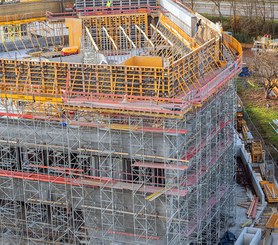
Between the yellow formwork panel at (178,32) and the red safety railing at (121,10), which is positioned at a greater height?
the red safety railing at (121,10)

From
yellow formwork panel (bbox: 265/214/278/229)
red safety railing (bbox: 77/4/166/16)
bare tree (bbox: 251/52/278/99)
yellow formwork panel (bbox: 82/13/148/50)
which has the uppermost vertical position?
red safety railing (bbox: 77/4/166/16)

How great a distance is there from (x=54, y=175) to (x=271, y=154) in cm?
2097

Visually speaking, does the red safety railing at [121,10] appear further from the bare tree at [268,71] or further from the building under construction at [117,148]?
the bare tree at [268,71]

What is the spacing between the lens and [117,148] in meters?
29.0

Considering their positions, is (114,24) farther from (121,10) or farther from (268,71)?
(268,71)

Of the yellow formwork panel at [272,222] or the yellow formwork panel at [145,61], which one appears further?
the yellow formwork panel at [272,222]

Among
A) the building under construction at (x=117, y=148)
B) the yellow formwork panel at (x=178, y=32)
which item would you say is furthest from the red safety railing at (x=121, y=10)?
the building under construction at (x=117, y=148)

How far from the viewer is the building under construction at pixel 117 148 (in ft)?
93.0

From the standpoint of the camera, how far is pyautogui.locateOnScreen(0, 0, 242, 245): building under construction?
28359 millimetres

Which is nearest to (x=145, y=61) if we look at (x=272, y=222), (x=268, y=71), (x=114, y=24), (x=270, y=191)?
(x=272, y=222)

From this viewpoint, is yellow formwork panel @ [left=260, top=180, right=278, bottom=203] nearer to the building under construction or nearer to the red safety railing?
the building under construction

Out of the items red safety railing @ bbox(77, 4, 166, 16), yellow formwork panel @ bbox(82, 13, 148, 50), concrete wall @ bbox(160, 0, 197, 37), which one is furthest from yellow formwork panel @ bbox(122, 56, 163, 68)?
red safety railing @ bbox(77, 4, 166, 16)

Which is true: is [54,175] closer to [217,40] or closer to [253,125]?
[217,40]

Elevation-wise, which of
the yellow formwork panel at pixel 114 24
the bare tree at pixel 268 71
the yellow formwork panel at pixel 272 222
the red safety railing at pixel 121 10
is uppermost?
the red safety railing at pixel 121 10
